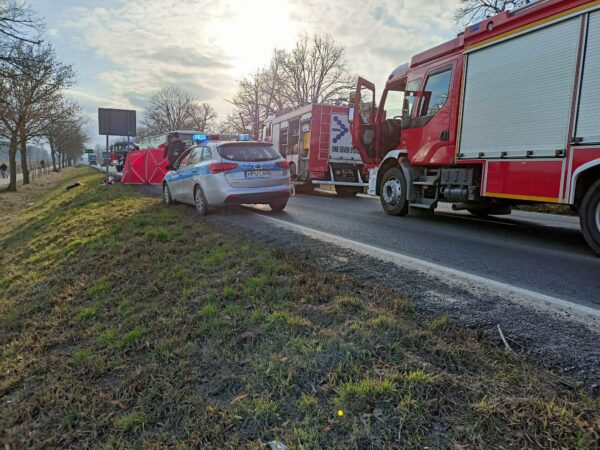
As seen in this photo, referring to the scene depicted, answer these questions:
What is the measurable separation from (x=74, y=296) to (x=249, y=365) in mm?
3660

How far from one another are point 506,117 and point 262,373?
19.3 feet

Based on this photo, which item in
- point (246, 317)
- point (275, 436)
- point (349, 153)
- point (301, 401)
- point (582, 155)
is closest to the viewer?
point (275, 436)

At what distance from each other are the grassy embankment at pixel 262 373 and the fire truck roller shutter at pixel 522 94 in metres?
4.00

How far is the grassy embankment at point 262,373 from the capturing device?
2.01 meters

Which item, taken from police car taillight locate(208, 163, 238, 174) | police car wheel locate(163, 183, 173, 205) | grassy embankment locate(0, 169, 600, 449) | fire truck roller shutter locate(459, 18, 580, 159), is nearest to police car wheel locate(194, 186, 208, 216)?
police car taillight locate(208, 163, 238, 174)

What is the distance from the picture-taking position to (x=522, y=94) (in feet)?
20.3

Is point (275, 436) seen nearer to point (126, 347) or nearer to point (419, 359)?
point (419, 359)

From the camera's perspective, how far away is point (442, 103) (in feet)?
26.0

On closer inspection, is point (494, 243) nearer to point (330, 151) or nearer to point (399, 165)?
point (399, 165)

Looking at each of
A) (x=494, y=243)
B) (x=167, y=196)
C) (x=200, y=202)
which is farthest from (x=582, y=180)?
(x=167, y=196)

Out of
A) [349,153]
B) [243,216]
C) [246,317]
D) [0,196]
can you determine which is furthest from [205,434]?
[0,196]

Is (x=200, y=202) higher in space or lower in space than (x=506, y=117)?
lower

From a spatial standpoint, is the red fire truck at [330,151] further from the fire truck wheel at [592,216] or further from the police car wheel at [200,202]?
the fire truck wheel at [592,216]

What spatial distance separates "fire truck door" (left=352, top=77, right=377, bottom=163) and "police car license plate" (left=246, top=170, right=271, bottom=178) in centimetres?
320
